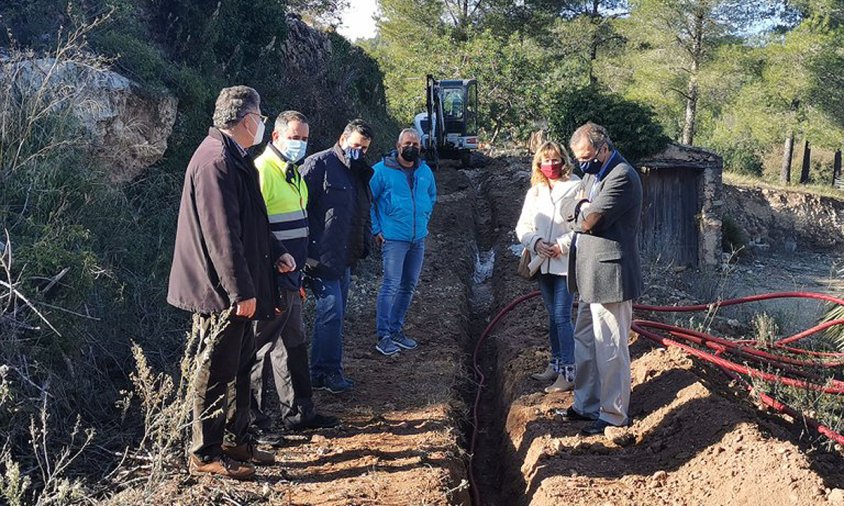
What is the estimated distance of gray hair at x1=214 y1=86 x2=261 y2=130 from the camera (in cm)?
375

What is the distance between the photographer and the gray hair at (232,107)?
148 inches

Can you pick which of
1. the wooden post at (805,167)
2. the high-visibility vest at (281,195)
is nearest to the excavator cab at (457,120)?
the high-visibility vest at (281,195)

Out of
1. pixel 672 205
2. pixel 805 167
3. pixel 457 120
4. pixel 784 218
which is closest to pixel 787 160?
pixel 805 167

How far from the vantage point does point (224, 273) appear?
3.54 metres

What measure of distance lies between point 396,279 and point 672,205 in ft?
43.5

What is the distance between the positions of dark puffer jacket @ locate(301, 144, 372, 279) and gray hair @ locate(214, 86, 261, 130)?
1459mm

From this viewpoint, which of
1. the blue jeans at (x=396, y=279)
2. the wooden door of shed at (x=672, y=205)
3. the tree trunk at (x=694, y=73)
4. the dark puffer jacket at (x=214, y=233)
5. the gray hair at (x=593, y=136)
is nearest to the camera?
the dark puffer jacket at (x=214, y=233)

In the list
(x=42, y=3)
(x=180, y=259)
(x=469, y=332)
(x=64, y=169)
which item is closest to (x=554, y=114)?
(x=469, y=332)

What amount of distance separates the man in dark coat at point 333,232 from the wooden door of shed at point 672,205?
13.4 metres

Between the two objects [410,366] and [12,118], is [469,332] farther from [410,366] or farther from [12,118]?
[12,118]

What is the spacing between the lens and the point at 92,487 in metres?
3.73

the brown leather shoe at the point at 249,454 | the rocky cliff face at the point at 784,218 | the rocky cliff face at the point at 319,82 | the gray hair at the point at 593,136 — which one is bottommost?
the rocky cliff face at the point at 784,218

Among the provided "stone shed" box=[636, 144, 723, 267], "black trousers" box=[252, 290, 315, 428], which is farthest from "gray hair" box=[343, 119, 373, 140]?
"stone shed" box=[636, 144, 723, 267]

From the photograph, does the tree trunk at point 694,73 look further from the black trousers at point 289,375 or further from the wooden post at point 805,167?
the black trousers at point 289,375
